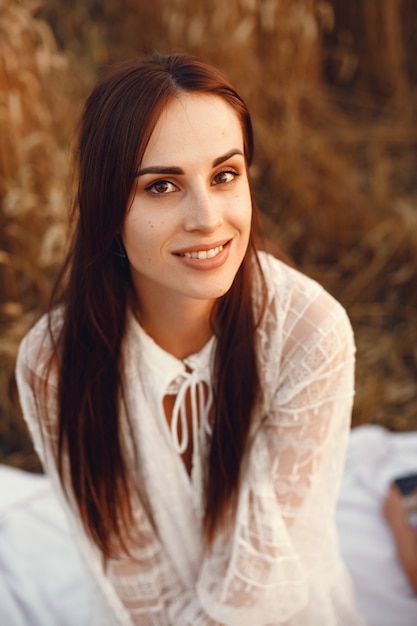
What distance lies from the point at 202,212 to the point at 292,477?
0.60m

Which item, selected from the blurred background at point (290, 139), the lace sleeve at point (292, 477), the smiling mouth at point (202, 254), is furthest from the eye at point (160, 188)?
the blurred background at point (290, 139)

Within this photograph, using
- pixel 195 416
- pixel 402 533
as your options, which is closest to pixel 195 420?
pixel 195 416

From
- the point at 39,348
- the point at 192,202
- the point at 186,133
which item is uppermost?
the point at 186,133

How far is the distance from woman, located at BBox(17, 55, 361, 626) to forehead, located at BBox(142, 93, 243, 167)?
6 centimetres

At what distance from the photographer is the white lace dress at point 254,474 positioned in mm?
1465

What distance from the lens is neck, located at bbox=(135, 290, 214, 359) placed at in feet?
4.72

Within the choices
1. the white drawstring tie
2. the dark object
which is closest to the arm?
the dark object

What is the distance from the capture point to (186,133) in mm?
1192

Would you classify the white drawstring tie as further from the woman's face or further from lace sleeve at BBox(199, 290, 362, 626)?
the woman's face

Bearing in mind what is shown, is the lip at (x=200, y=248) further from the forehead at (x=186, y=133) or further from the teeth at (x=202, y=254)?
the forehead at (x=186, y=133)

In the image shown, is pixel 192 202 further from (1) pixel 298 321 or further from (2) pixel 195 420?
(2) pixel 195 420

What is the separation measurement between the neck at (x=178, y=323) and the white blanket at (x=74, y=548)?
88cm

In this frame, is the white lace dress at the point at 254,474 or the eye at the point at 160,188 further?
the white lace dress at the point at 254,474

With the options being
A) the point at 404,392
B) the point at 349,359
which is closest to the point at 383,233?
the point at 404,392
